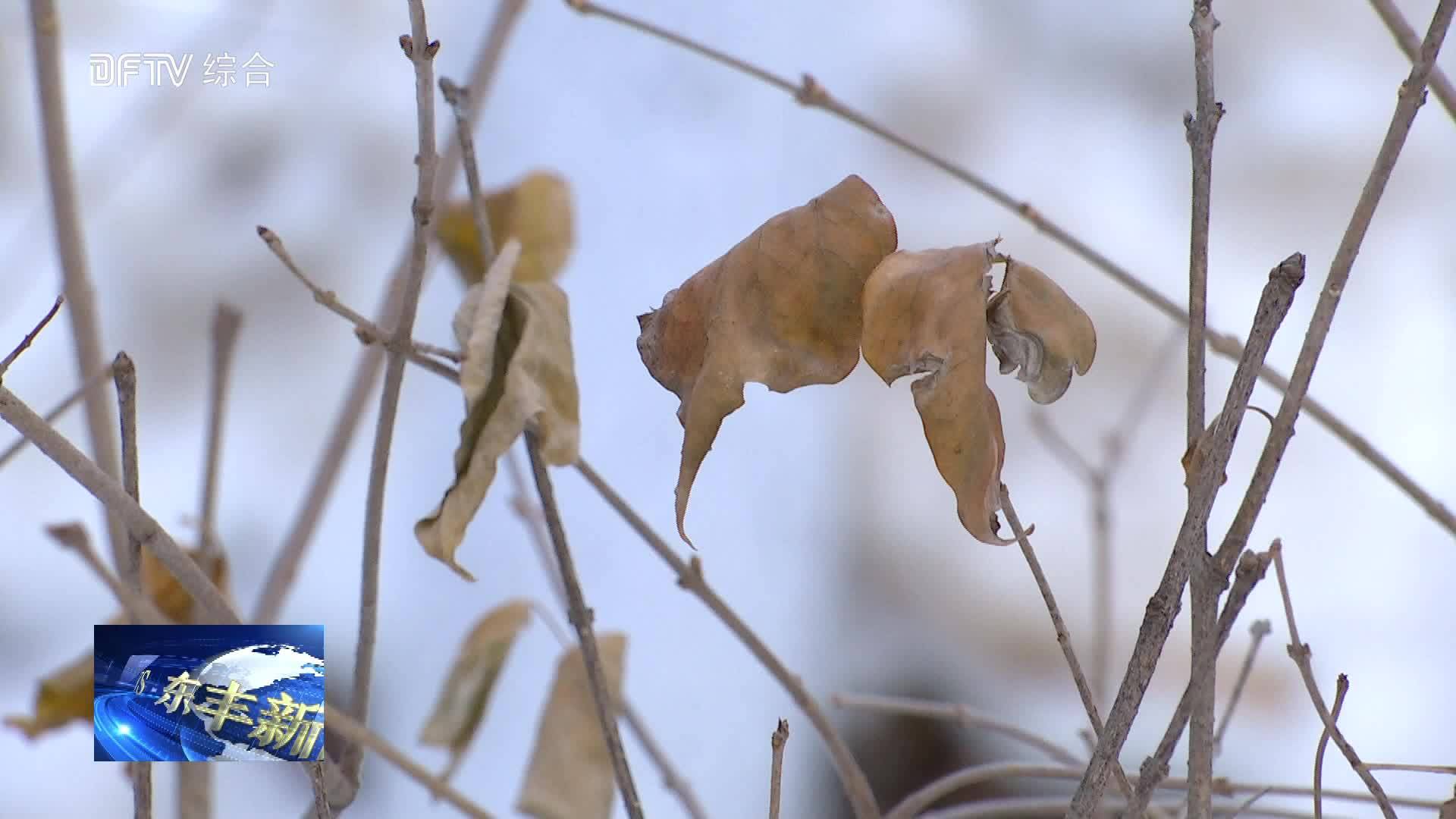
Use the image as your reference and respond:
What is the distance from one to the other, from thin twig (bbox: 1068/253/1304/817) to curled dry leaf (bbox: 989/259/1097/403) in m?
0.03

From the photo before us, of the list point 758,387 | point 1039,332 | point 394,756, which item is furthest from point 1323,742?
point 758,387

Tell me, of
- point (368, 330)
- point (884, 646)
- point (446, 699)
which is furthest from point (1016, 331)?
point (884, 646)

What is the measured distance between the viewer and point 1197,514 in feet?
0.74

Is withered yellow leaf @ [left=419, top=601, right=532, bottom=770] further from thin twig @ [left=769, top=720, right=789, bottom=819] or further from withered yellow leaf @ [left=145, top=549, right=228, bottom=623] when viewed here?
thin twig @ [left=769, top=720, right=789, bottom=819]

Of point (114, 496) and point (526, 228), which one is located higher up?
point (526, 228)

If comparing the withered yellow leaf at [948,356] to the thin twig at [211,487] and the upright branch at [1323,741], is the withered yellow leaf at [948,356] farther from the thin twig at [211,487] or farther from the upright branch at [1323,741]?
the thin twig at [211,487]

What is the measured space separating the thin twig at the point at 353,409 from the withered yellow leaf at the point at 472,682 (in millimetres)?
101

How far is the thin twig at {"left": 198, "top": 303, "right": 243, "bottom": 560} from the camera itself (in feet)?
1.45

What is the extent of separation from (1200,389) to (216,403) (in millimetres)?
363

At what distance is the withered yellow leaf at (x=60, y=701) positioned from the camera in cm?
43

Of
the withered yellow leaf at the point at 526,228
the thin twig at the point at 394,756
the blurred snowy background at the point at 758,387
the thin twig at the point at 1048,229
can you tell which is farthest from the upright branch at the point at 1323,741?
the blurred snowy background at the point at 758,387

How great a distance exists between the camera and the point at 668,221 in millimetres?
1019

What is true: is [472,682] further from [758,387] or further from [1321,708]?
[758,387]

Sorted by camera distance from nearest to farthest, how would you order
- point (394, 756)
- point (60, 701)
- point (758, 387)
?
point (394, 756) < point (60, 701) < point (758, 387)
